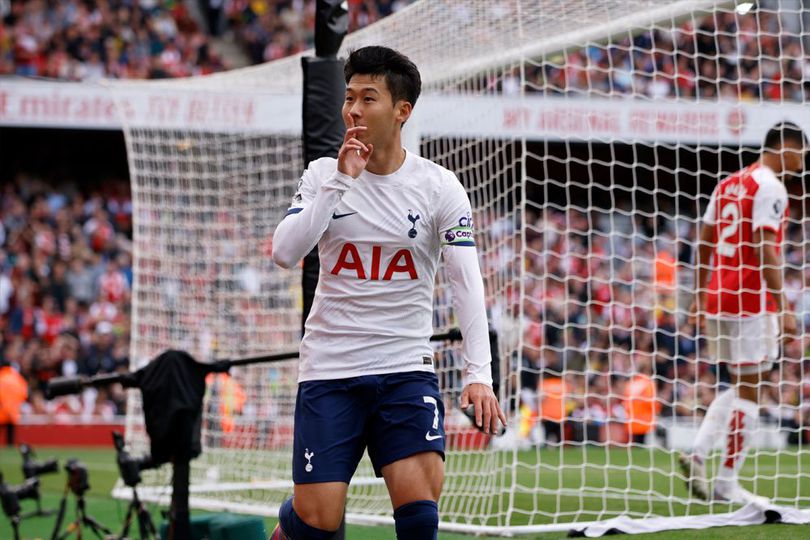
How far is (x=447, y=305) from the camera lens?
29.9 feet

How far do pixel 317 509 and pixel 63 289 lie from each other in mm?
17523

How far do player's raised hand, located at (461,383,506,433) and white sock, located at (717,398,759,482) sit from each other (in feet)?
11.1

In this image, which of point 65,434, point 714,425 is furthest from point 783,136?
point 65,434

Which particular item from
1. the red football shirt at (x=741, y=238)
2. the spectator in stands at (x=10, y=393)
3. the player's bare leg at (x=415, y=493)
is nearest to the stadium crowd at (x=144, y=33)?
the spectator in stands at (x=10, y=393)

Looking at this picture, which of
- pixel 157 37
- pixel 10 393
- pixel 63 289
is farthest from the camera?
pixel 157 37

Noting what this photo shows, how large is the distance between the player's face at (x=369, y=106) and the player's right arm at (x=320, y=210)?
57 mm

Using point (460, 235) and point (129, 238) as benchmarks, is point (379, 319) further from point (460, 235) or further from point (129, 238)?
point (129, 238)

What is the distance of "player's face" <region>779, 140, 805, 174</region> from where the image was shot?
714 centimetres

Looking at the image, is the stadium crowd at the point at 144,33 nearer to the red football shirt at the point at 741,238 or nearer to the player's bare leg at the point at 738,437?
the red football shirt at the point at 741,238

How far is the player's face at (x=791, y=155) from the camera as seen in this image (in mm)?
7145

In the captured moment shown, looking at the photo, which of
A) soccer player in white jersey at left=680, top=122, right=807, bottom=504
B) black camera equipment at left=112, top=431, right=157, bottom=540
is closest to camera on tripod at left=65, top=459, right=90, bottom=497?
black camera equipment at left=112, top=431, right=157, bottom=540

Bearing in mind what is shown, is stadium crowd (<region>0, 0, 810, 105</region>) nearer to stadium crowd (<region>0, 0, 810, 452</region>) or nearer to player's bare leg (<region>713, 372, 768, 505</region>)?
stadium crowd (<region>0, 0, 810, 452</region>)

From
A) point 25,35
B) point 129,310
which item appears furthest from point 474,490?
point 25,35

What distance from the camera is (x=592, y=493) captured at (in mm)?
8453
